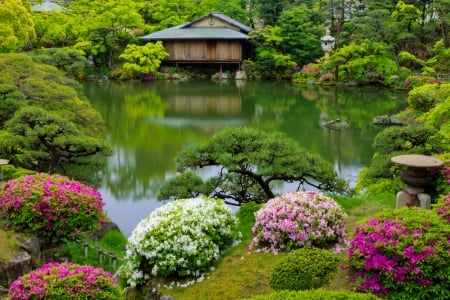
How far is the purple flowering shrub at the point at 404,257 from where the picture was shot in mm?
4613

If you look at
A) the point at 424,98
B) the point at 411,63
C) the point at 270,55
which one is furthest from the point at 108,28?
Answer: the point at 424,98

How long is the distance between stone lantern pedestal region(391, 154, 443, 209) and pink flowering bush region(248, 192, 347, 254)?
118 centimetres

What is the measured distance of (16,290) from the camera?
4.48 m

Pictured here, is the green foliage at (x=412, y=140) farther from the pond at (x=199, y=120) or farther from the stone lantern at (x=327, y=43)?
the stone lantern at (x=327, y=43)

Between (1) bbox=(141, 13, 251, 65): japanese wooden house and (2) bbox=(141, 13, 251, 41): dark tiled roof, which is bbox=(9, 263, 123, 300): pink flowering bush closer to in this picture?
(2) bbox=(141, 13, 251, 41): dark tiled roof

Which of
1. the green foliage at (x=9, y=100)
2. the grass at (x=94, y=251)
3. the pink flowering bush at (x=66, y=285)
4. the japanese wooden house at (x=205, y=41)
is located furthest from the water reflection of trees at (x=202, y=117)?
the pink flowering bush at (x=66, y=285)

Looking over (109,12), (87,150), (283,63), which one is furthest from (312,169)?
(109,12)

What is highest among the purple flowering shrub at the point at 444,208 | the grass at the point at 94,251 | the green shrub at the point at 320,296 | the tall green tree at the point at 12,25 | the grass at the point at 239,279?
the tall green tree at the point at 12,25

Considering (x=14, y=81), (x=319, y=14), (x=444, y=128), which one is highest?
(x=319, y=14)

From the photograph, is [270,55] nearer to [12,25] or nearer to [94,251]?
[12,25]

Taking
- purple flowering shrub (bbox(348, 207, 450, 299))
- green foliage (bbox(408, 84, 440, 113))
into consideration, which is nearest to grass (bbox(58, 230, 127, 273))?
purple flowering shrub (bbox(348, 207, 450, 299))

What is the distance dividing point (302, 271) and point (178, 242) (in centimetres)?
139

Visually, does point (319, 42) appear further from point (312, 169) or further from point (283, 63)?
point (312, 169)

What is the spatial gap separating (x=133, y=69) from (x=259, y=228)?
26.9 m
